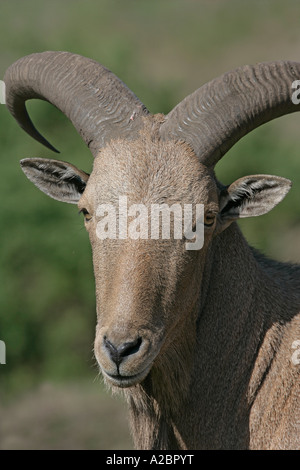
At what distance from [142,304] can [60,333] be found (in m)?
11.0

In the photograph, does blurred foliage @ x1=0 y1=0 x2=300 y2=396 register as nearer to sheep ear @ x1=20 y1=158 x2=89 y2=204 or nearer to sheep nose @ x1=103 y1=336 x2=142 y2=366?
sheep ear @ x1=20 y1=158 x2=89 y2=204

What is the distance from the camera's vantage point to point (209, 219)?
7.10m

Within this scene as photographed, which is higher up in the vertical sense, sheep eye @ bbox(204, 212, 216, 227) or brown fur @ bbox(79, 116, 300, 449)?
sheep eye @ bbox(204, 212, 216, 227)

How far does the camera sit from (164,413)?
749 cm

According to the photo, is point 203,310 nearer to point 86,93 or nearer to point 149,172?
point 149,172

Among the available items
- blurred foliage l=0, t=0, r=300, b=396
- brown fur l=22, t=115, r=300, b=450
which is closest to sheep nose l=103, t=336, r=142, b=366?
brown fur l=22, t=115, r=300, b=450

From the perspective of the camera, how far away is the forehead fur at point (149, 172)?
6887 millimetres

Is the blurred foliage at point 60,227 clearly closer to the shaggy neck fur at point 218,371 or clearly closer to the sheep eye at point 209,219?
the shaggy neck fur at point 218,371

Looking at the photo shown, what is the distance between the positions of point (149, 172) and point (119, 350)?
160 cm

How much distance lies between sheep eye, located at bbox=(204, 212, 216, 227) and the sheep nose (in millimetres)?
1322

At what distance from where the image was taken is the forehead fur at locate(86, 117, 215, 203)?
6.89 meters

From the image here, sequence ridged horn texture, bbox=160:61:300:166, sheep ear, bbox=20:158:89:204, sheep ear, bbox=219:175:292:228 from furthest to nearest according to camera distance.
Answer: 1. sheep ear, bbox=20:158:89:204
2. sheep ear, bbox=219:175:292:228
3. ridged horn texture, bbox=160:61:300:166

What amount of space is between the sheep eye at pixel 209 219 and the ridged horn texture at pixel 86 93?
3.19 ft

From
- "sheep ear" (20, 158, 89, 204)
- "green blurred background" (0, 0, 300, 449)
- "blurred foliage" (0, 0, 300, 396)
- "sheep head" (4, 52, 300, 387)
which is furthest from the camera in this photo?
"blurred foliage" (0, 0, 300, 396)
